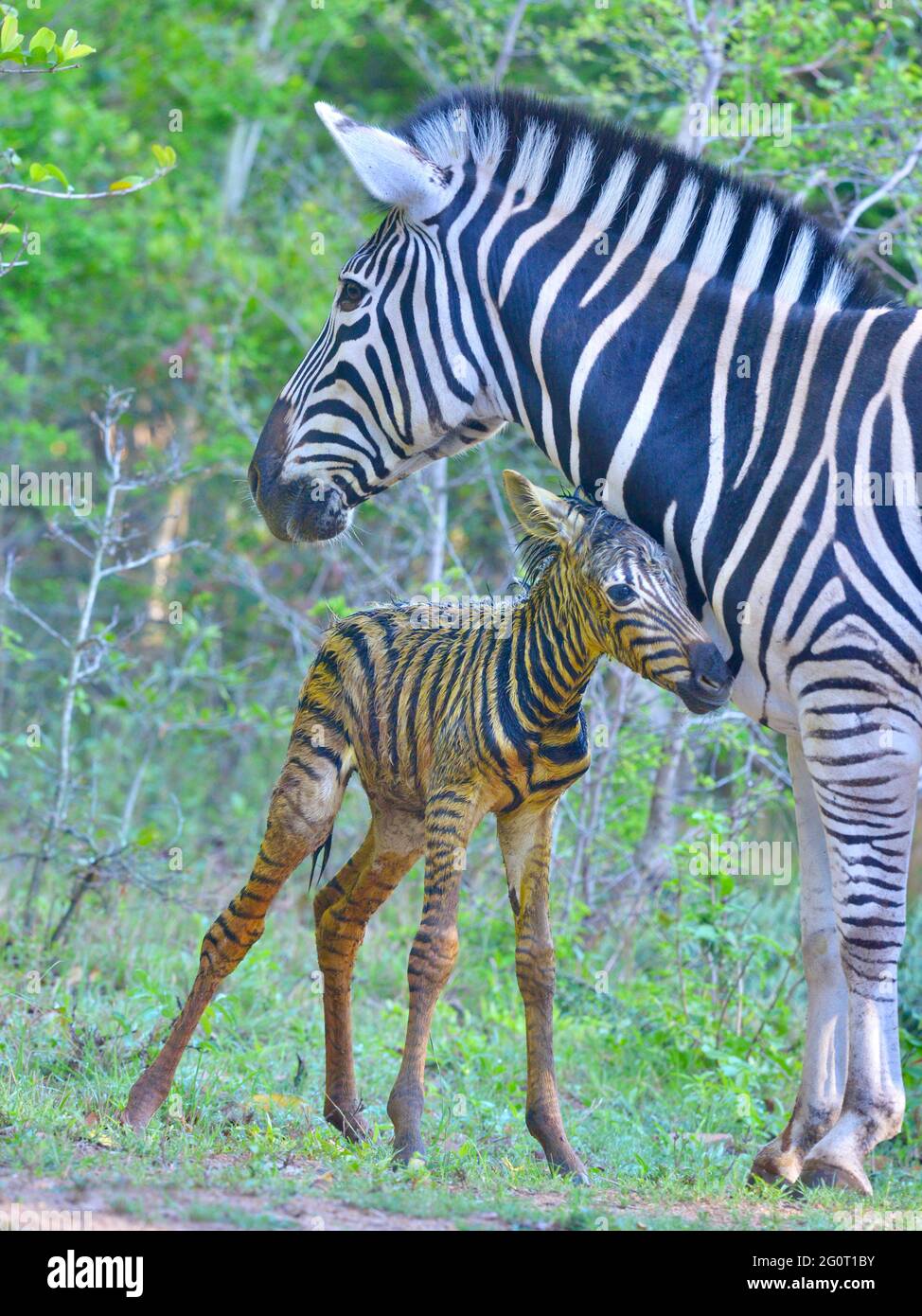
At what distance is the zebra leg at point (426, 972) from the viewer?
189 inches

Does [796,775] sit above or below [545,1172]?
above

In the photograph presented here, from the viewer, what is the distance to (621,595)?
4695mm

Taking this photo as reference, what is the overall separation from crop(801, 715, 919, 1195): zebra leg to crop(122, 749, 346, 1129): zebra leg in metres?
1.82

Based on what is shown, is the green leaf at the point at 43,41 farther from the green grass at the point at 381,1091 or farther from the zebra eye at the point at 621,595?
the green grass at the point at 381,1091

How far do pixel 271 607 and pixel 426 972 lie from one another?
19.6 feet

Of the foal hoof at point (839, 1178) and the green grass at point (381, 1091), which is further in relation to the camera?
the foal hoof at point (839, 1178)

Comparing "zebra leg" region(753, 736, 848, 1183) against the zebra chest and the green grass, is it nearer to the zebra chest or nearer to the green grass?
the green grass

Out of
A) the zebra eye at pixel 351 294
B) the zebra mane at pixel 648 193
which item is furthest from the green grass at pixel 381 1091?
the zebra mane at pixel 648 193

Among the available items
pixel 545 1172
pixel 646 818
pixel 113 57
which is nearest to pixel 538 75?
pixel 113 57

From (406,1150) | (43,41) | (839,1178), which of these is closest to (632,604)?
(406,1150)

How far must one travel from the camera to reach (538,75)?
14.9 m

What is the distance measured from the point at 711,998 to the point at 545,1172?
2.81 meters
